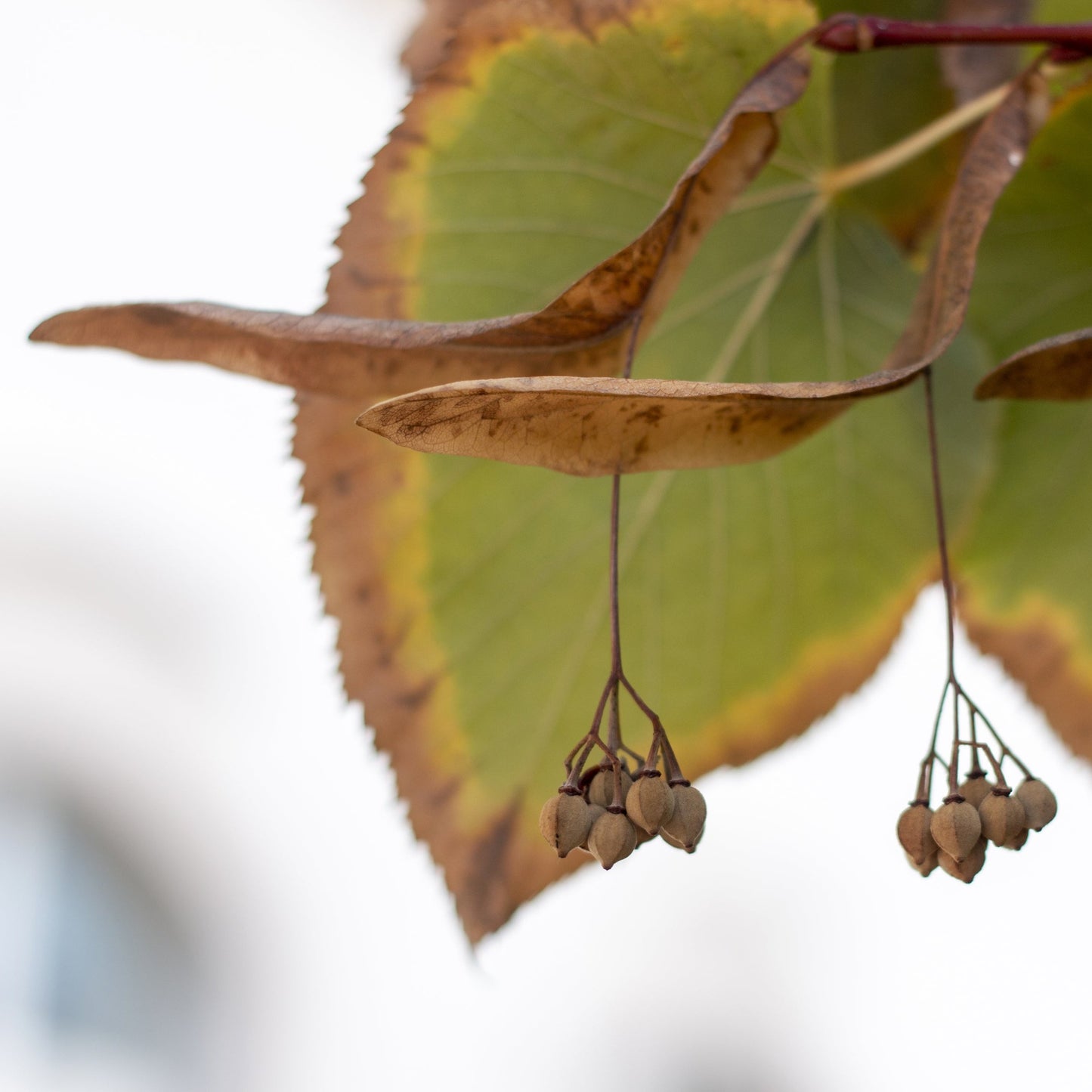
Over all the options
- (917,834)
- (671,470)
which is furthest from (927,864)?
(671,470)

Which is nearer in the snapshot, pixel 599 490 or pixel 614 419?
pixel 614 419

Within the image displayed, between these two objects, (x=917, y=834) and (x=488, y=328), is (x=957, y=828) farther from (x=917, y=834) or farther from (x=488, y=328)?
(x=488, y=328)

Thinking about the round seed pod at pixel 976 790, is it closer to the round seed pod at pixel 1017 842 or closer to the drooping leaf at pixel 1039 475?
the round seed pod at pixel 1017 842

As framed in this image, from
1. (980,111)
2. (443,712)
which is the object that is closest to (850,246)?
(980,111)

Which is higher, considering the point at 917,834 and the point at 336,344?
the point at 336,344

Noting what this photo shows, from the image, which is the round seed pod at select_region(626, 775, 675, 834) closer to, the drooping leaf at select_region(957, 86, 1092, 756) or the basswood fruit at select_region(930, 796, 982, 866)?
the basswood fruit at select_region(930, 796, 982, 866)

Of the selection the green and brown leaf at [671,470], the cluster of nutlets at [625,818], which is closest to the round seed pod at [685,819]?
Result: the cluster of nutlets at [625,818]

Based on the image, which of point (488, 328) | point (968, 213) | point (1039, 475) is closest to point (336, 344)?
point (488, 328)
